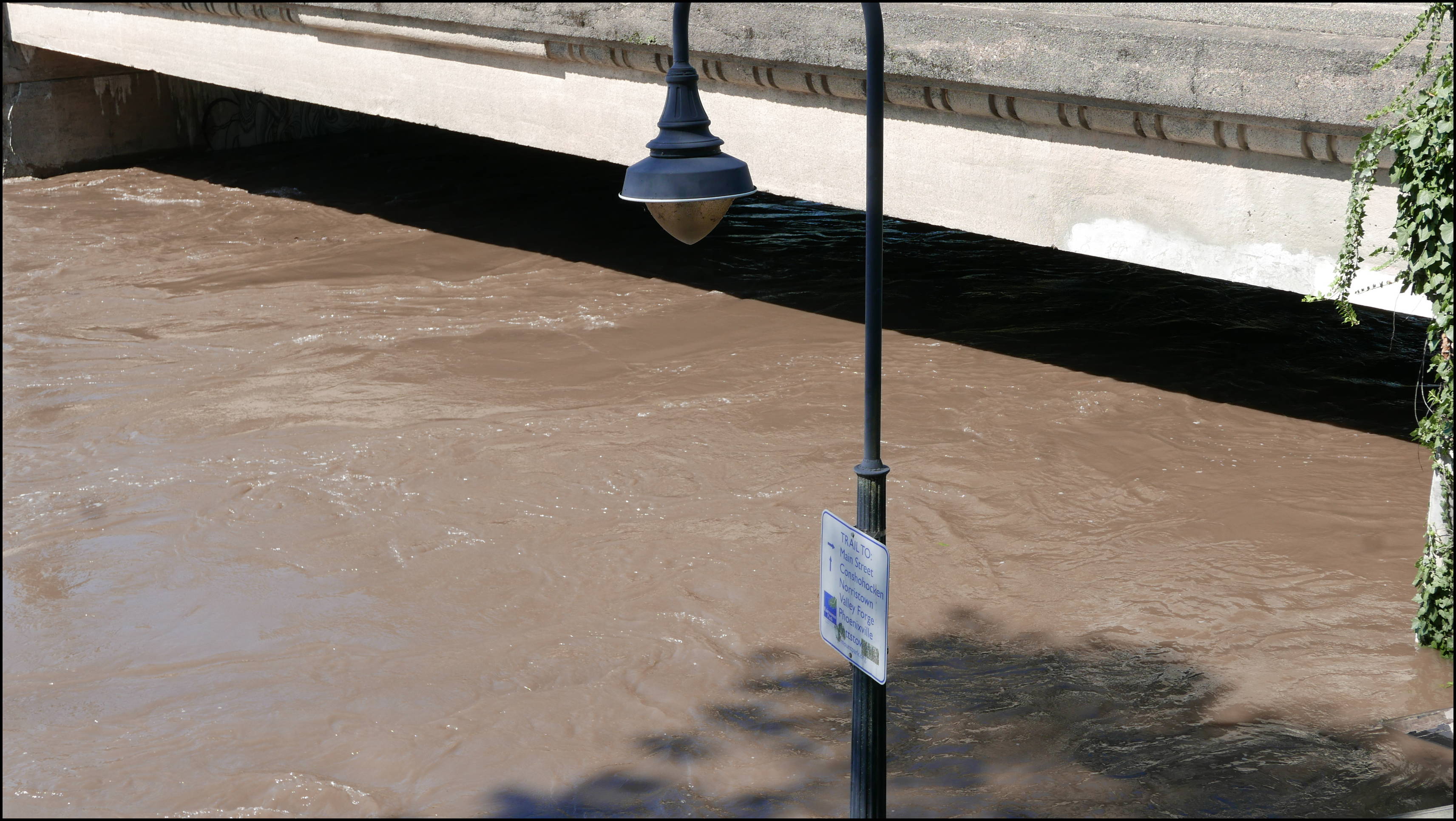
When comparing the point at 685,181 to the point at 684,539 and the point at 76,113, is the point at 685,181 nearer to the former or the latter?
the point at 684,539

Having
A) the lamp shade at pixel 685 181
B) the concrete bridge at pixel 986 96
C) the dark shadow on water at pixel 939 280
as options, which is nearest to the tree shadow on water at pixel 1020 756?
the lamp shade at pixel 685 181

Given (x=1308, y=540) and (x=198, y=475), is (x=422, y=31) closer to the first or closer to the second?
(x=198, y=475)

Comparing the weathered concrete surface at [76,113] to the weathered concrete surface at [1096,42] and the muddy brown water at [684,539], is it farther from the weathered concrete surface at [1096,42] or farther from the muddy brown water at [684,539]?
the weathered concrete surface at [1096,42]

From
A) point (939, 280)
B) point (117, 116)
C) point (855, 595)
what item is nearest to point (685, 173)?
point (855, 595)

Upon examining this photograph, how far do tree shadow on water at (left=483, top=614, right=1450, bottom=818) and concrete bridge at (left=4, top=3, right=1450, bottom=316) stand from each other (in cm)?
264

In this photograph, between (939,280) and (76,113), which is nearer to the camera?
(939,280)

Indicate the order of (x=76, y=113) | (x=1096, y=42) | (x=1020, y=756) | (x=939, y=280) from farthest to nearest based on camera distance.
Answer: (x=76, y=113) → (x=939, y=280) → (x=1096, y=42) → (x=1020, y=756)

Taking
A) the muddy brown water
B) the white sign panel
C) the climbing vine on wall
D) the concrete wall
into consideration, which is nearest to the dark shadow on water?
the muddy brown water

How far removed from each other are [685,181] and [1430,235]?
3.51m

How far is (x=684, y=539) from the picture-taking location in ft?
23.5

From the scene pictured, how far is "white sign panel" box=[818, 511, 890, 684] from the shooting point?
374cm

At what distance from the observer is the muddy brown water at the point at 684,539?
521 cm

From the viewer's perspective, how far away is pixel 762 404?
907cm

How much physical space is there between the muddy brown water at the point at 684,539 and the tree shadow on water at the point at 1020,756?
0.06ft
